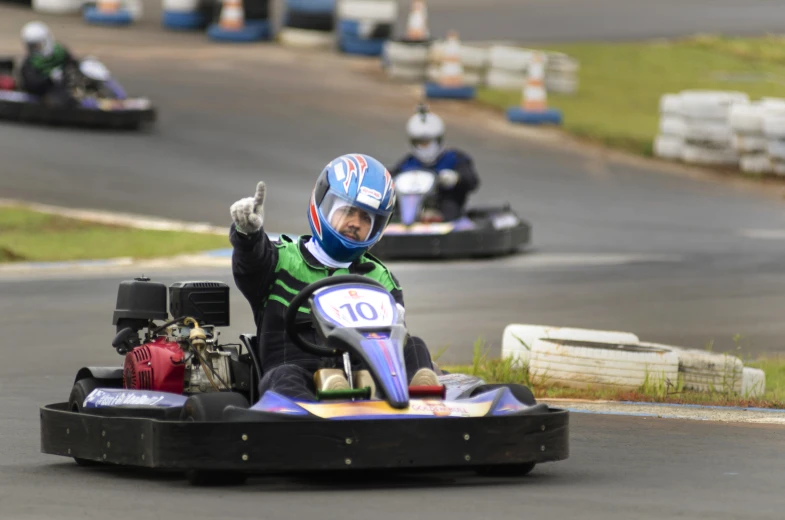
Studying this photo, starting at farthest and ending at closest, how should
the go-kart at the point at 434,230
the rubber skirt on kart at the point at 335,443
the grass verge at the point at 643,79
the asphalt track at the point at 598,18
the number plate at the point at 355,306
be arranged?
the asphalt track at the point at 598,18 < the grass verge at the point at 643,79 < the go-kart at the point at 434,230 < the number plate at the point at 355,306 < the rubber skirt on kart at the point at 335,443

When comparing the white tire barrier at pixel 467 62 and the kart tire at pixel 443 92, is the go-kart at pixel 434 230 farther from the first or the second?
the white tire barrier at pixel 467 62

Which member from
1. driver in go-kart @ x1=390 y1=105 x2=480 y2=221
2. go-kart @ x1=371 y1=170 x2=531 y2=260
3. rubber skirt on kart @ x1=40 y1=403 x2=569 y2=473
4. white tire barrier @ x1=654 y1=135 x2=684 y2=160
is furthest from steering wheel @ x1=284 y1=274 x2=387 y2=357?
white tire barrier @ x1=654 y1=135 x2=684 y2=160

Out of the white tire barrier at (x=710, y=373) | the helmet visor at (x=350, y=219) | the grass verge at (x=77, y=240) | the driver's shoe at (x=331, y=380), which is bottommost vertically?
the grass verge at (x=77, y=240)

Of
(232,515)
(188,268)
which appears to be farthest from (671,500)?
(188,268)

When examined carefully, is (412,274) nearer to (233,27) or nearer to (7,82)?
(7,82)

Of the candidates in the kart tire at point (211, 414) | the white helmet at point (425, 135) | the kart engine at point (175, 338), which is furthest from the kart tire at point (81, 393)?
the white helmet at point (425, 135)

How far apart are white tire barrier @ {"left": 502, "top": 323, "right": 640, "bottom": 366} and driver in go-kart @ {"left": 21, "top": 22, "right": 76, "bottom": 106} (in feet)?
38.5

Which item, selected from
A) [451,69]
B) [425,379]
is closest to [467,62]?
[451,69]

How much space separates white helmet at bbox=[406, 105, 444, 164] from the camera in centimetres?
1540

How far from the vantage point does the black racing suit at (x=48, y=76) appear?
1933 centimetres

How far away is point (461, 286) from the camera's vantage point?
516 inches

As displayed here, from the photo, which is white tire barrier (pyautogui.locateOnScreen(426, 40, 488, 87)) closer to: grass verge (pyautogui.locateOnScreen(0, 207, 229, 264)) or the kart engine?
grass verge (pyautogui.locateOnScreen(0, 207, 229, 264))

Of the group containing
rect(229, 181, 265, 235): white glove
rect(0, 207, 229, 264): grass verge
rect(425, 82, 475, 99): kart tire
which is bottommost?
rect(0, 207, 229, 264): grass verge

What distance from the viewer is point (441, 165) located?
15414 millimetres
